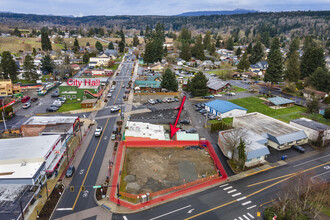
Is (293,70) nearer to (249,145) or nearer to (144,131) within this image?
(249,145)

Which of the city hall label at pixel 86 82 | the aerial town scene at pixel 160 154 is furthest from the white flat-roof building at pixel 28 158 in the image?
the city hall label at pixel 86 82

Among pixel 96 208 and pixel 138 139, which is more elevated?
pixel 138 139

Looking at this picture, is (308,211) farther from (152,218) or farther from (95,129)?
(95,129)

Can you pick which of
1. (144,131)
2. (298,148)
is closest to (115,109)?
(144,131)

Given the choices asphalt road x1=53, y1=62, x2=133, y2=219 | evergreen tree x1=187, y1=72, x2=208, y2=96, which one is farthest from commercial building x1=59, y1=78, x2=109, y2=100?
evergreen tree x1=187, y1=72, x2=208, y2=96

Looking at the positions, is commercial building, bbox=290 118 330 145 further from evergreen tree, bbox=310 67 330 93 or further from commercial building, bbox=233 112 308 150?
evergreen tree, bbox=310 67 330 93

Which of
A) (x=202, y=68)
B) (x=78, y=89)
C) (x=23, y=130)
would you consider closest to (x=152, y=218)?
(x=23, y=130)
